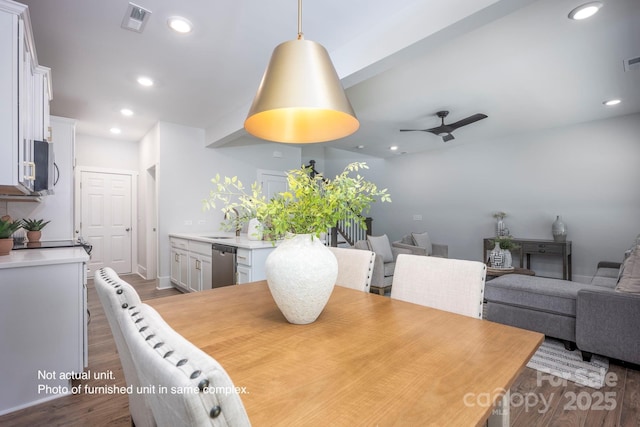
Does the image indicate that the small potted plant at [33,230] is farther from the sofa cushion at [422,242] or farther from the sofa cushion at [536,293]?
the sofa cushion at [422,242]

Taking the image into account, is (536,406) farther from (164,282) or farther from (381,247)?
(164,282)

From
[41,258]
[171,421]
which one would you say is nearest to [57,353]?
[41,258]

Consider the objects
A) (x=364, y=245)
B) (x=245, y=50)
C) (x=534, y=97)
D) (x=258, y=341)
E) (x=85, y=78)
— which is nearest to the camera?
(x=258, y=341)

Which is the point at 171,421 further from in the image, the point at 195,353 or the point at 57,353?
the point at 57,353

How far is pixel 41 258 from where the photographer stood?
1.95 meters

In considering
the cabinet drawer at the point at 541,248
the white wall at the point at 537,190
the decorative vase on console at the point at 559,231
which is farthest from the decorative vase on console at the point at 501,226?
the decorative vase on console at the point at 559,231

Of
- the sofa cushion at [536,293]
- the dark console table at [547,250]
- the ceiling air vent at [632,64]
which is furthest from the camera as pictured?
the dark console table at [547,250]

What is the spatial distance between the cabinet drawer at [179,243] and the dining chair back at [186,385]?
4.09 metres

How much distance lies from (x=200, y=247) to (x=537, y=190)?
5.51 m

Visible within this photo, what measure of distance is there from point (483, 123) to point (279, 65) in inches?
184

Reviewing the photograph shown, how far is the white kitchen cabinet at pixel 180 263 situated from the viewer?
422 cm

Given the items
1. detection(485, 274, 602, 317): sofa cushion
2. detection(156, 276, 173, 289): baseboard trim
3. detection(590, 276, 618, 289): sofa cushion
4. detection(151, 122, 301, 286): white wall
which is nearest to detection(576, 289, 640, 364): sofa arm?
detection(485, 274, 602, 317): sofa cushion

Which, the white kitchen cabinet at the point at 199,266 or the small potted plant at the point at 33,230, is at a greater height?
the small potted plant at the point at 33,230

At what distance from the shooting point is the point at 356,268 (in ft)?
5.93
